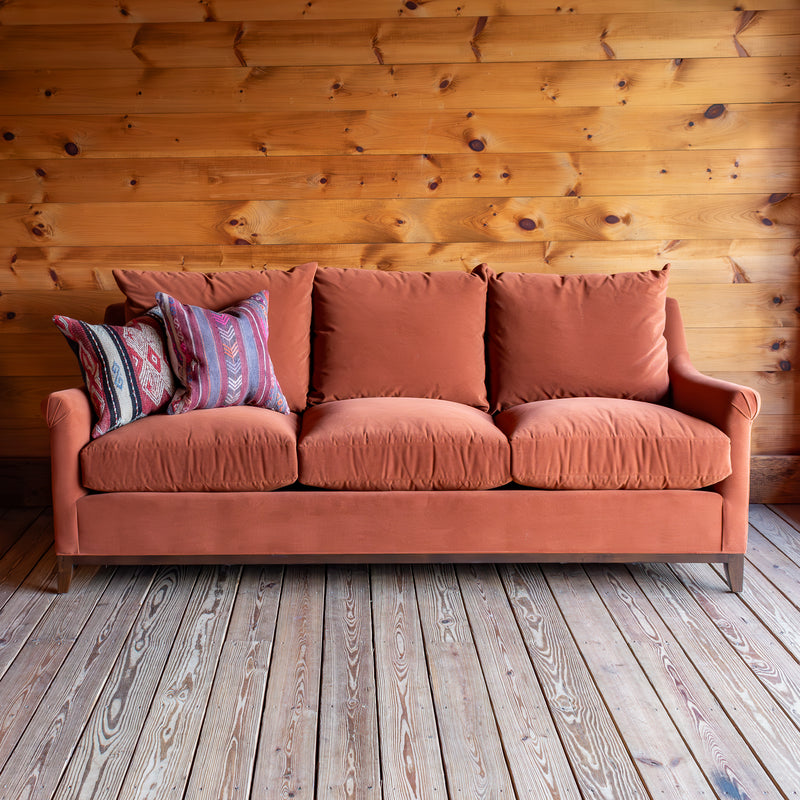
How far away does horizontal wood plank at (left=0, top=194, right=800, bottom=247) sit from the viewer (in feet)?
10.3

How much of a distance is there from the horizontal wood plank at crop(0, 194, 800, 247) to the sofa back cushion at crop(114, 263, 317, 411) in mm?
405

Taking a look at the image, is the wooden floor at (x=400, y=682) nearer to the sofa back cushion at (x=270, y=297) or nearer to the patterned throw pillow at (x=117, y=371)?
the patterned throw pillow at (x=117, y=371)

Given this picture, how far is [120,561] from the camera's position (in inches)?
92.4

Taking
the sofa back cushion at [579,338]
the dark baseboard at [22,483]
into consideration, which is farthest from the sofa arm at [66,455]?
the sofa back cushion at [579,338]

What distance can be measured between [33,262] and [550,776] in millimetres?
2862

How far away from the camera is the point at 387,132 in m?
3.13

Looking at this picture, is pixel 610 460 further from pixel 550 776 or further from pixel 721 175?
pixel 721 175

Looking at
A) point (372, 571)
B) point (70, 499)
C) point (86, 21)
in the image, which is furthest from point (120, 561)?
point (86, 21)

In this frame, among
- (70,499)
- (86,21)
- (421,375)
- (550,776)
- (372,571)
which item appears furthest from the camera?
(86,21)

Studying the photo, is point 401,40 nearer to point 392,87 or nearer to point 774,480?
point 392,87

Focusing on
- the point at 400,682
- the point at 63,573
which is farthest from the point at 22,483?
the point at 400,682

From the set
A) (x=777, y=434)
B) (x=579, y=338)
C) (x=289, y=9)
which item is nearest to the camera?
(x=579, y=338)

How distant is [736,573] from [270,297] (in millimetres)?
1875

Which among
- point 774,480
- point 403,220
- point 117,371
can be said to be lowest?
point 774,480
